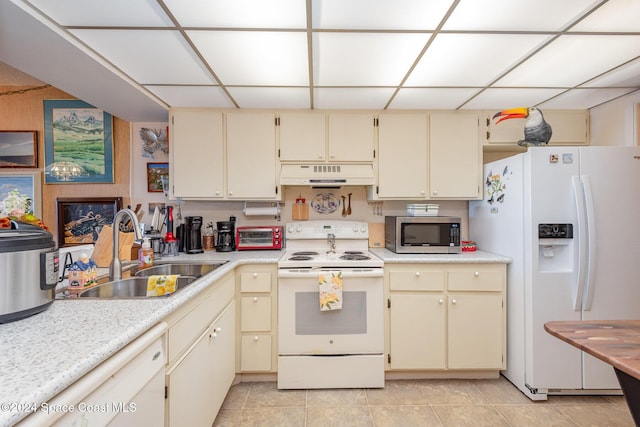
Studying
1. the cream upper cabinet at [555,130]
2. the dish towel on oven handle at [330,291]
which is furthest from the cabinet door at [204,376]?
the cream upper cabinet at [555,130]

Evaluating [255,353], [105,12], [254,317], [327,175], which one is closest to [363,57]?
[327,175]

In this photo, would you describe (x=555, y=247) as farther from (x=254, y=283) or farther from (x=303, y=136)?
(x=254, y=283)

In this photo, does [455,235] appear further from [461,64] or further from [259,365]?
[259,365]

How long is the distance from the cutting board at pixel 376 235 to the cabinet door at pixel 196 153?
1521 millimetres

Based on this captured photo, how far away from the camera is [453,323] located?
2.25 metres

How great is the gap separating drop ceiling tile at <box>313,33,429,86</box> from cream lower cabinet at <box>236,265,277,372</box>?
60.6 inches

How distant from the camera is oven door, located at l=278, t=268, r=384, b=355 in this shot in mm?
2184

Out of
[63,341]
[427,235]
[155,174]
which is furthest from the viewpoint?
[155,174]

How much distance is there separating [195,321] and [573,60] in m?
2.74

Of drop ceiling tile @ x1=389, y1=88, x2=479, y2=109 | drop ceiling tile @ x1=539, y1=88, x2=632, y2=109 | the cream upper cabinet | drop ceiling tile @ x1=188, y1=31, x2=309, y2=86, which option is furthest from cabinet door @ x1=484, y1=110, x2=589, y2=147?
drop ceiling tile @ x1=188, y1=31, x2=309, y2=86

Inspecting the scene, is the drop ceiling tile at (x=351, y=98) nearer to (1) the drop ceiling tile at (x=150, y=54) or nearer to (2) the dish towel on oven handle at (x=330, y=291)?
(1) the drop ceiling tile at (x=150, y=54)

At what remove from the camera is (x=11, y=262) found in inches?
35.3

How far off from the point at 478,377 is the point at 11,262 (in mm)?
2875

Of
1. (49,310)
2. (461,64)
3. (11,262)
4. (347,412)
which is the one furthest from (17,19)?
(347,412)
